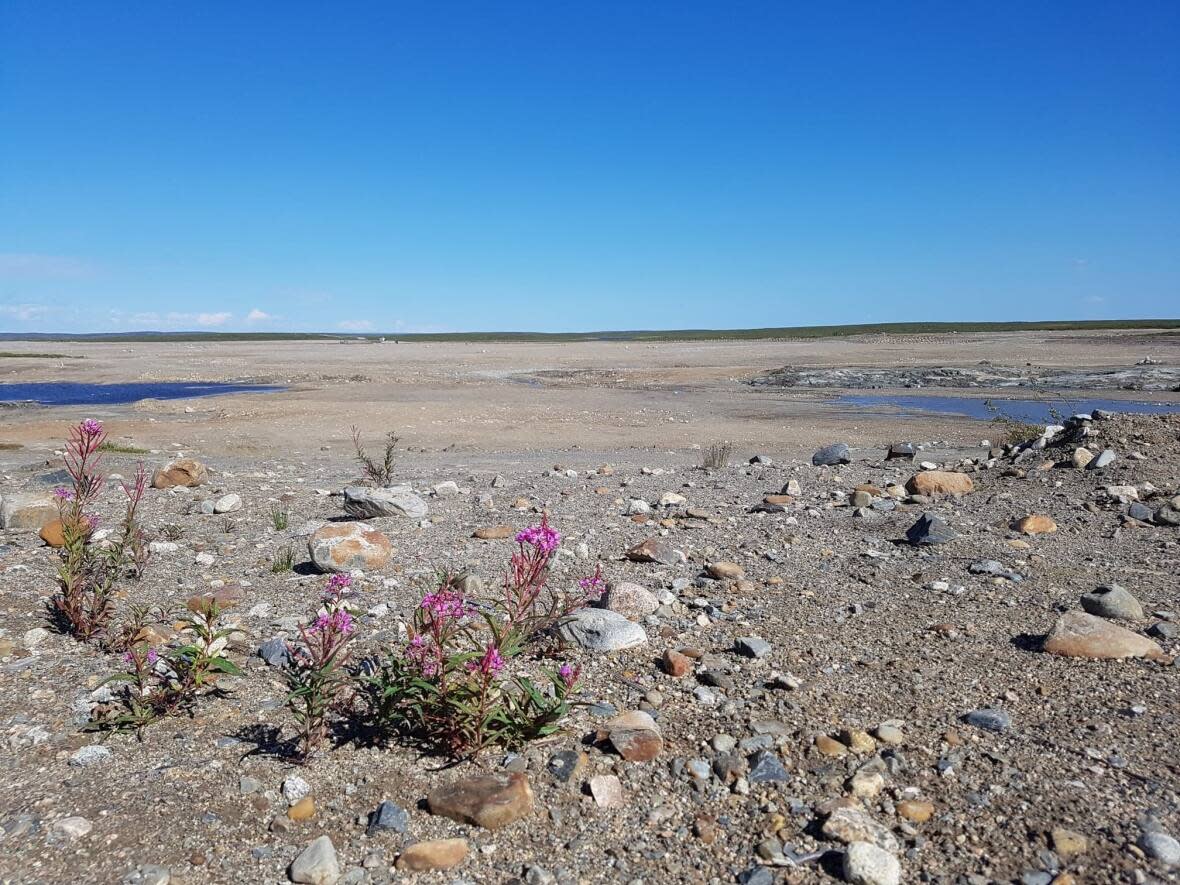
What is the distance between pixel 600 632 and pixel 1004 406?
23250mm

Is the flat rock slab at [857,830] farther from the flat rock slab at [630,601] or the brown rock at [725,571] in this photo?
the brown rock at [725,571]

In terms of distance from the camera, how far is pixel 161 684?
3.75m

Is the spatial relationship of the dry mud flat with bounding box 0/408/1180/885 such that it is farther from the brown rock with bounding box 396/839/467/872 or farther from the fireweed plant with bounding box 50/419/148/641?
the fireweed plant with bounding box 50/419/148/641

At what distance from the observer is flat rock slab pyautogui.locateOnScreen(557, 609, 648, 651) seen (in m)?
4.42

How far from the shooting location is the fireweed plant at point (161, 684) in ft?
11.7

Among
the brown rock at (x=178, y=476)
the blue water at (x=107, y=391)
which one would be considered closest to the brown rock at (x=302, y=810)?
the brown rock at (x=178, y=476)

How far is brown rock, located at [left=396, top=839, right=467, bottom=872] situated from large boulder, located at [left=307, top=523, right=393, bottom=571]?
3.27m

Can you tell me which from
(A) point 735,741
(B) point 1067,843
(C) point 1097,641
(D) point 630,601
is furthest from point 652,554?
(B) point 1067,843

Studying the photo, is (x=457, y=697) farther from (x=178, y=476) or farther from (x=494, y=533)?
(x=178, y=476)

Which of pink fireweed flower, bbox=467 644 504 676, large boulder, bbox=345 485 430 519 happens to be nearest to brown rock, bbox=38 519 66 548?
large boulder, bbox=345 485 430 519

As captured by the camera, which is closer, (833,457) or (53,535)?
(53,535)

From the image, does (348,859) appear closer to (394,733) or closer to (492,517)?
(394,733)

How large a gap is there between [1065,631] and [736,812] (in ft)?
7.57

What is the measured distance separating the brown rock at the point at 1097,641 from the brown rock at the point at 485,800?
2867 mm
